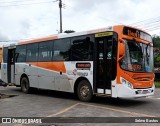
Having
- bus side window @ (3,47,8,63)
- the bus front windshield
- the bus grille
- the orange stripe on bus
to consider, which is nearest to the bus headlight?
the bus grille

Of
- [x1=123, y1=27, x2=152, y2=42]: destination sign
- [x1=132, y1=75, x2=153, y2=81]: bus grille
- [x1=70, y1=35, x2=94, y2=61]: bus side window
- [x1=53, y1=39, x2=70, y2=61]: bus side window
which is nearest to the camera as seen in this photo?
[x1=132, y1=75, x2=153, y2=81]: bus grille

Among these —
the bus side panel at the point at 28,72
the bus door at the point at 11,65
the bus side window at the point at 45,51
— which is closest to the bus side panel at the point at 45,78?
the bus side panel at the point at 28,72

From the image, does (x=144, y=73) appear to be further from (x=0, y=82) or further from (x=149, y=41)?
(x=0, y=82)

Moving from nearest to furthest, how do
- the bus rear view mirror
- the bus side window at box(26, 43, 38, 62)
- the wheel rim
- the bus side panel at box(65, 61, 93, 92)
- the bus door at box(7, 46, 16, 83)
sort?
1. the bus rear view mirror
2. the bus side panel at box(65, 61, 93, 92)
3. the wheel rim
4. the bus side window at box(26, 43, 38, 62)
5. the bus door at box(7, 46, 16, 83)

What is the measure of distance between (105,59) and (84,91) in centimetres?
192

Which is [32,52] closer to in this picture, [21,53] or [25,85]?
[21,53]

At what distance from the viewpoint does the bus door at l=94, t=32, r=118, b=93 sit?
1245 centimetres

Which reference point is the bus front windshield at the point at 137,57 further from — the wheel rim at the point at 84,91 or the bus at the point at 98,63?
the wheel rim at the point at 84,91

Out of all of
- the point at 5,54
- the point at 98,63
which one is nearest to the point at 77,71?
the point at 98,63

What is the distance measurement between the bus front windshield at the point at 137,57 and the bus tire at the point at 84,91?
6.96 ft

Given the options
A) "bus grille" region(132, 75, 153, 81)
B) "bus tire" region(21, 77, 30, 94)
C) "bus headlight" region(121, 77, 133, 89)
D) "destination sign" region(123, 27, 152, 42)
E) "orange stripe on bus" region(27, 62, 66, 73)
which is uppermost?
"destination sign" region(123, 27, 152, 42)

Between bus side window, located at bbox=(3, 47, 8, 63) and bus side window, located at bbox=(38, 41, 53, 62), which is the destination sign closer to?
bus side window, located at bbox=(38, 41, 53, 62)

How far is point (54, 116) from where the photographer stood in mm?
10086

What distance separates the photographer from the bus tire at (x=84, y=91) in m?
13.5
